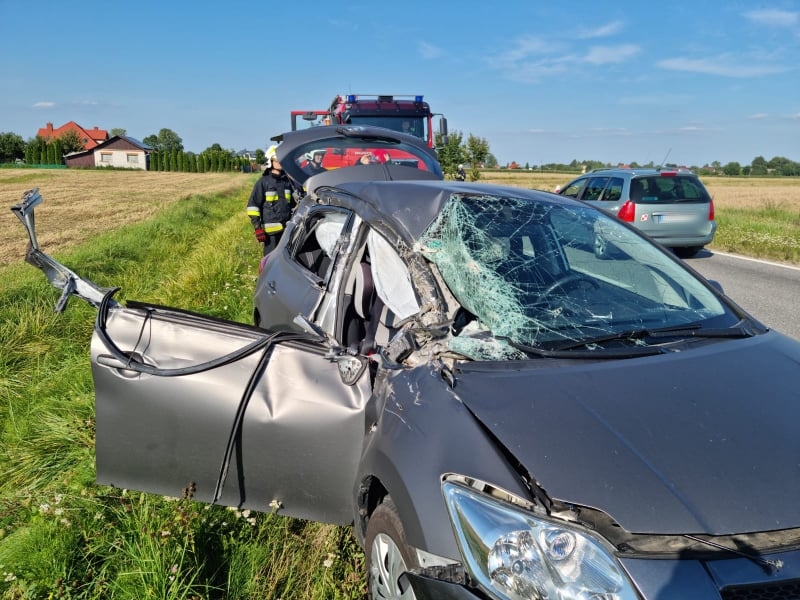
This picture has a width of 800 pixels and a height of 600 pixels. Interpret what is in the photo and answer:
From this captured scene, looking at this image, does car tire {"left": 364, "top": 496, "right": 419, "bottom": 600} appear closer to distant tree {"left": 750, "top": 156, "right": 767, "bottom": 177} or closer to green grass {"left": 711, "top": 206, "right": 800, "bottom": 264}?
green grass {"left": 711, "top": 206, "right": 800, "bottom": 264}

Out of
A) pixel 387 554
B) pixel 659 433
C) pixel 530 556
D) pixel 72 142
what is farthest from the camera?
pixel 72 142

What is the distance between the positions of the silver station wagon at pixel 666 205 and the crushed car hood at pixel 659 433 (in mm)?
9433

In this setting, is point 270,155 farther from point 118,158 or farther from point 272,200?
point 118,158

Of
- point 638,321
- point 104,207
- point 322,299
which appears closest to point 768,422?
point 638,321

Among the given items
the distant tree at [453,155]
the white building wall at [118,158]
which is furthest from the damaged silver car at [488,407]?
the white building wall at [118,158]

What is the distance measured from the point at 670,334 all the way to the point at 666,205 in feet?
31.3

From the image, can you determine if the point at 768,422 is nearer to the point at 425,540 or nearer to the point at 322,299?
the point at 425,540

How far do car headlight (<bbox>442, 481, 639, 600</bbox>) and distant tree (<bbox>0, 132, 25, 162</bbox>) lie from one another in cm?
11534

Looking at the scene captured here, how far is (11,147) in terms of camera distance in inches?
3861

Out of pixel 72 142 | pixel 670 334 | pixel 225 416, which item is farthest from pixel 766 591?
pixel 72 142

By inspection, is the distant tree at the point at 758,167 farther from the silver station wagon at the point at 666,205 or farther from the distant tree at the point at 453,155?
the silver station wagon at the point at 666,205

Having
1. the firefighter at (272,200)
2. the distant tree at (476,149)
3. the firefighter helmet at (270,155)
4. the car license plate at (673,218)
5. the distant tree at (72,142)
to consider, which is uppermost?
the distant tree at (72,142)

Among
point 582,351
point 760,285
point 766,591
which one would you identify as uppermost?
point 582,351

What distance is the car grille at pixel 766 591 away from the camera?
1.51m
